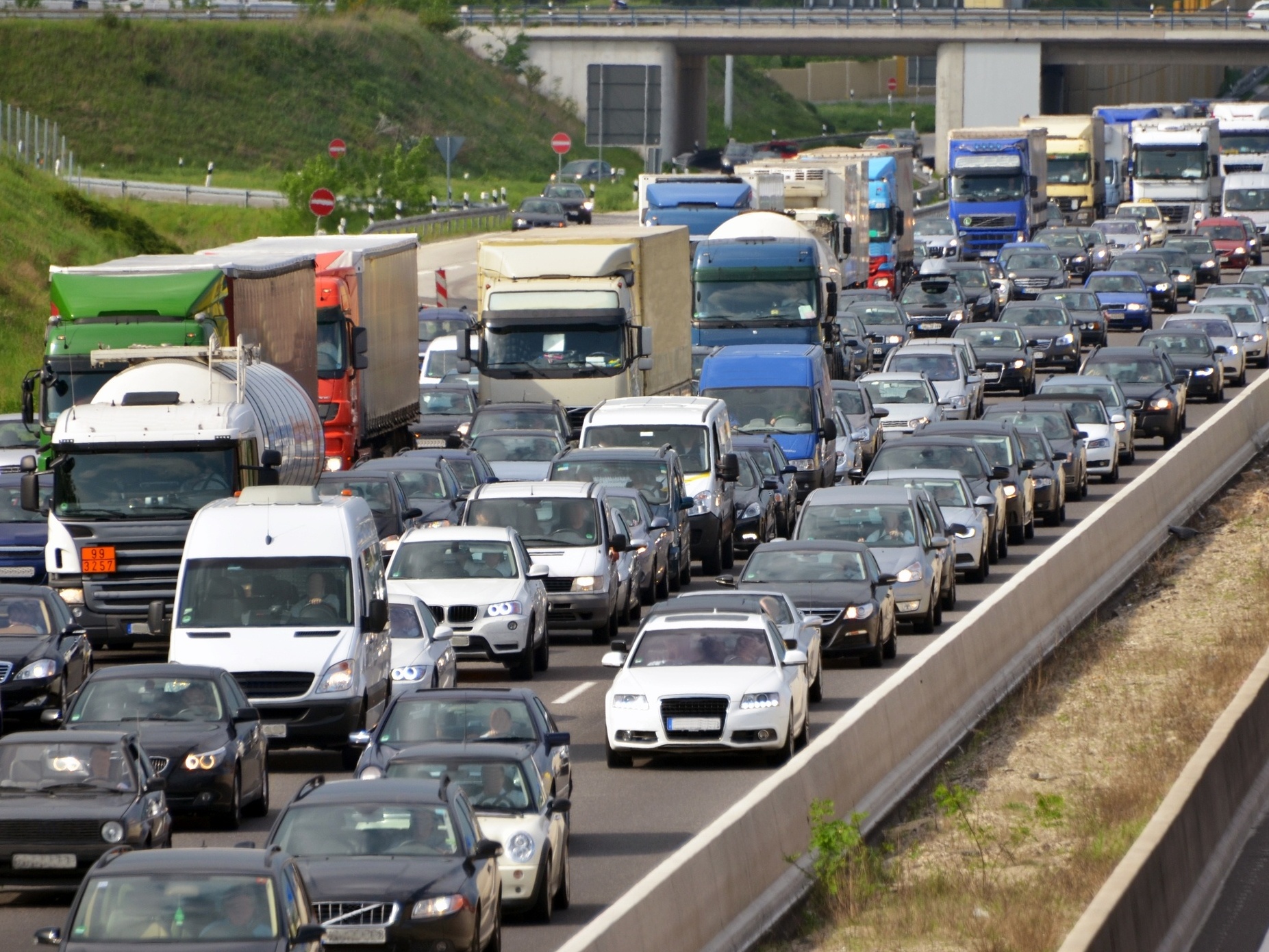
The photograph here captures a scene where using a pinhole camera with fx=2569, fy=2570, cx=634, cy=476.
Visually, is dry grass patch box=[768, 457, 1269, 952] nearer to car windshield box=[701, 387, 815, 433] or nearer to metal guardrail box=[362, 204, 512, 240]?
car windshield box=[701, 387, 815, 433]

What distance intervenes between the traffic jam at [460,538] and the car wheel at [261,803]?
3 cm

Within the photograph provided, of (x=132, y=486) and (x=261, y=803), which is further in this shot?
(x=132, y=486)

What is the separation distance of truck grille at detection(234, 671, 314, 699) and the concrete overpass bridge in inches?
3620

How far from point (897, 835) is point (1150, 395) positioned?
2726 cm

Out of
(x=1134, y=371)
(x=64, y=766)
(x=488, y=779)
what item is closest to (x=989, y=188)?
(x=1134, y=371)

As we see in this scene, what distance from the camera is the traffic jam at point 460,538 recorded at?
15.7m

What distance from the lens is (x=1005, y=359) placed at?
5116 cm

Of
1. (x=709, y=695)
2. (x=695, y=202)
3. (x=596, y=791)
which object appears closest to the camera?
(x=596, y=791)

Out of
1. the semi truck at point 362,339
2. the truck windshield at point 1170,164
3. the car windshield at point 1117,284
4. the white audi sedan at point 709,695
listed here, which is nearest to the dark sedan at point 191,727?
the white audi sedan at point 709,695

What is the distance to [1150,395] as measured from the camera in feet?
149

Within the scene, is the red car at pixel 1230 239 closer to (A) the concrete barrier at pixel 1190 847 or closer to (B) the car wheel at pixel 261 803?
(A) the concrete barrier at pixel 1190 847

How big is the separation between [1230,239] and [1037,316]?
2520 centimetres

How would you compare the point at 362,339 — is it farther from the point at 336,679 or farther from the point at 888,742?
the point at 888,742

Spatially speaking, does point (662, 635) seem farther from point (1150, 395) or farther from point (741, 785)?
point (1150, 395)
